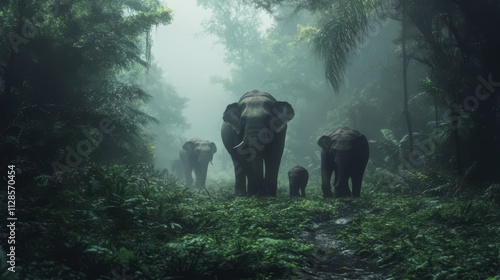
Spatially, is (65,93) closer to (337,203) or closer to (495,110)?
(337,203)

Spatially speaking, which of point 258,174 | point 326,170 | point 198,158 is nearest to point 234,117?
point 258,174

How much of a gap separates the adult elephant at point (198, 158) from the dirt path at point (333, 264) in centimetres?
1494

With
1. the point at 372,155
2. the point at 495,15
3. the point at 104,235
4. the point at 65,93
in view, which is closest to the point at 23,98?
the point at 65,93

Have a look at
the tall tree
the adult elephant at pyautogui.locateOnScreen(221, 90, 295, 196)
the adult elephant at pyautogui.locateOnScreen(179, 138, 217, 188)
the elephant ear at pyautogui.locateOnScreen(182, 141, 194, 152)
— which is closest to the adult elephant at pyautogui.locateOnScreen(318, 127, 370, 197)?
the adult elephant at pyautogui.locateOnScreen(221, 90, 295, 196)

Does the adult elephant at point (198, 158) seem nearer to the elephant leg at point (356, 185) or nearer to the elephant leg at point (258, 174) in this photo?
the elephant leg at point (258, 174)

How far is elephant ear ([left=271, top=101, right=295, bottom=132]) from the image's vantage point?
1125 centimetres

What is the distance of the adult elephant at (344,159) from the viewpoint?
1167 cm

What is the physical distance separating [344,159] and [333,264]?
22.4 ft

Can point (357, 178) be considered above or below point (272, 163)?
below

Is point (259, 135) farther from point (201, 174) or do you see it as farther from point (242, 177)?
point (201, 174)

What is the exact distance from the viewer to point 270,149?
1135 centimetres

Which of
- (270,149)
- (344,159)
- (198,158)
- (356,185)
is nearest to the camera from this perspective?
(270,149)

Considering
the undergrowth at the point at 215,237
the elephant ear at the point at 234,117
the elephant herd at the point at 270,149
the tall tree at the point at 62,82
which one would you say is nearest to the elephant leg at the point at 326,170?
the elephant herd at the point at 270,149

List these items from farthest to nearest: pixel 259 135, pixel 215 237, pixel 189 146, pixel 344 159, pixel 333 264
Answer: pixel 189 146 < pixel 344 159 < pixel 259 135 < pixel 215 237 < pixel 333 264
